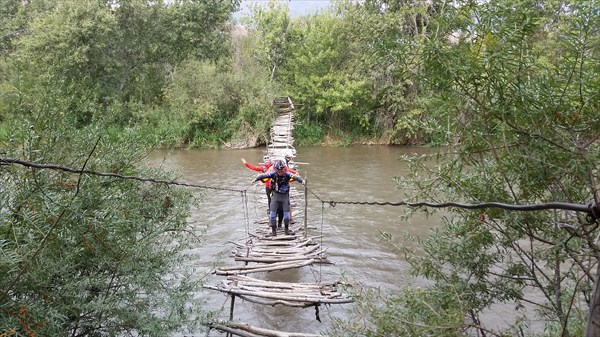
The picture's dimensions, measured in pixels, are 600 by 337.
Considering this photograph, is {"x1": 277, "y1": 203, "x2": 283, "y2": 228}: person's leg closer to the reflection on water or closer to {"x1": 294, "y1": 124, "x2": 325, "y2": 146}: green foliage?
the reflection on water

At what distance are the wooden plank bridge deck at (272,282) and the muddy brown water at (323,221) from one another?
0.32m

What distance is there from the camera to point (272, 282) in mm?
5656

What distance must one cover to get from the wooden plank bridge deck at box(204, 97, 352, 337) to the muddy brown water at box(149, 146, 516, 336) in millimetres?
323

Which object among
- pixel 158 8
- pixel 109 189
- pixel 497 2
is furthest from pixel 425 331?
pixel 158 8

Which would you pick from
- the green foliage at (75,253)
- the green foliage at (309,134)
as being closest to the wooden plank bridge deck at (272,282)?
the green foliage at (75,253)

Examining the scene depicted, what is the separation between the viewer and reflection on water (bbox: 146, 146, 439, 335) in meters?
6.42

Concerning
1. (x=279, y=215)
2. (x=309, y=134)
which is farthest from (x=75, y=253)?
(x=309, y=134)

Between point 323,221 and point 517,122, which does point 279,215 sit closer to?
point 323,221

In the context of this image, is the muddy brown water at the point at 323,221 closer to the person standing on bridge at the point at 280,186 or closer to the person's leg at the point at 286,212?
the person standing on bridge at the point at 280,186

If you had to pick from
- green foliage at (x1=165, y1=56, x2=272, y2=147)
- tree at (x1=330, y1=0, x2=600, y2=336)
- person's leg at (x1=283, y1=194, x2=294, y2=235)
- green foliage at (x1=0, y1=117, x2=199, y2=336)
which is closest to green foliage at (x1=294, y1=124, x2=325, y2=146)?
green foliage at (x1=165, y1=56, x2=272, y2=147)

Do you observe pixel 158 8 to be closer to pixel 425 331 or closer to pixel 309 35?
pixel 309 35

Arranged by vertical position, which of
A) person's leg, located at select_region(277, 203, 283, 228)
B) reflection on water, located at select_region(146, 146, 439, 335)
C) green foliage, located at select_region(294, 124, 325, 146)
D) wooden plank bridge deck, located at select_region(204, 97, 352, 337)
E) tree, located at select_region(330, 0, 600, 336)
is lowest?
reflection on water, located at select_region(146, 146, 439, 335)

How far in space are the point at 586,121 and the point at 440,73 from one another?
3.12ft

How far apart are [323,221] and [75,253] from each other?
26.9 feet
